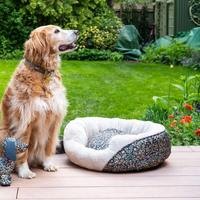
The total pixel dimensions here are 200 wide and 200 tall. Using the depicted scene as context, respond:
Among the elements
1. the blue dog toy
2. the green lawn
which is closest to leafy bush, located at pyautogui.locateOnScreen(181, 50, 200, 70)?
the green lawn

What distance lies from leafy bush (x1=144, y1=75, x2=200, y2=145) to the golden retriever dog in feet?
5.65

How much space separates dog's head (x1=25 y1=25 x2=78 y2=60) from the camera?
180 inches

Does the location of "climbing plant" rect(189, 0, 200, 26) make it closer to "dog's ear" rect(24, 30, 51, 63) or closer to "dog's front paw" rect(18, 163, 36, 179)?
"dog's ear" rect(24, 30, 51, 63)

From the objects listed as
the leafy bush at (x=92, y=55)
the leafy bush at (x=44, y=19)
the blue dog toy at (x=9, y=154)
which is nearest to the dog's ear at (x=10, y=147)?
the blue dog toy at (x=9, y=154)

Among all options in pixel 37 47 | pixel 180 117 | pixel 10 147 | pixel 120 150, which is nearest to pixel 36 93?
pixel 37 47

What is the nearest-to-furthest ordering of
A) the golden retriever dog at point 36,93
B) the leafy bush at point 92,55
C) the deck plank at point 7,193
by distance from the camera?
the deck plank at point 7,193
the golden retriever dog at point 36,93
the leafy bush at point 92,55

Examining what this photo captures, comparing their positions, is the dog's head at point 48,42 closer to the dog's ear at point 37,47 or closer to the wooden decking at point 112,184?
the dog's ear at point 37,47

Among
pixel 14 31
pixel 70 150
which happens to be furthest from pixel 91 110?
pixel 14 31

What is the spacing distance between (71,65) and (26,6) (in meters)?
2.72

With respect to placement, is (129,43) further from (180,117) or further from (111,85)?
(180,117)

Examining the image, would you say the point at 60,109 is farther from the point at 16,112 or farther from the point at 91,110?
the point at 91,110

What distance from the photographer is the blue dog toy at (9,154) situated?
4440 millimetres

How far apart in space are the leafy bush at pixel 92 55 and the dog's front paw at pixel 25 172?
8.62 meters

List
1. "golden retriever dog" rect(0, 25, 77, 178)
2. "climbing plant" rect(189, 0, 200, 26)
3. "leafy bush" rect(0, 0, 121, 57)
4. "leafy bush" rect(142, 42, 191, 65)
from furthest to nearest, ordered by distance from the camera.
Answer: "climbing plant" rect(189, 0, 200, 26) < "leafy bush" rect(0, 0, 121, 57) < "leafy bush" rect(142, 42, 191, 65) < "golden retriever dog" rect(0, 25, 77, 178)
